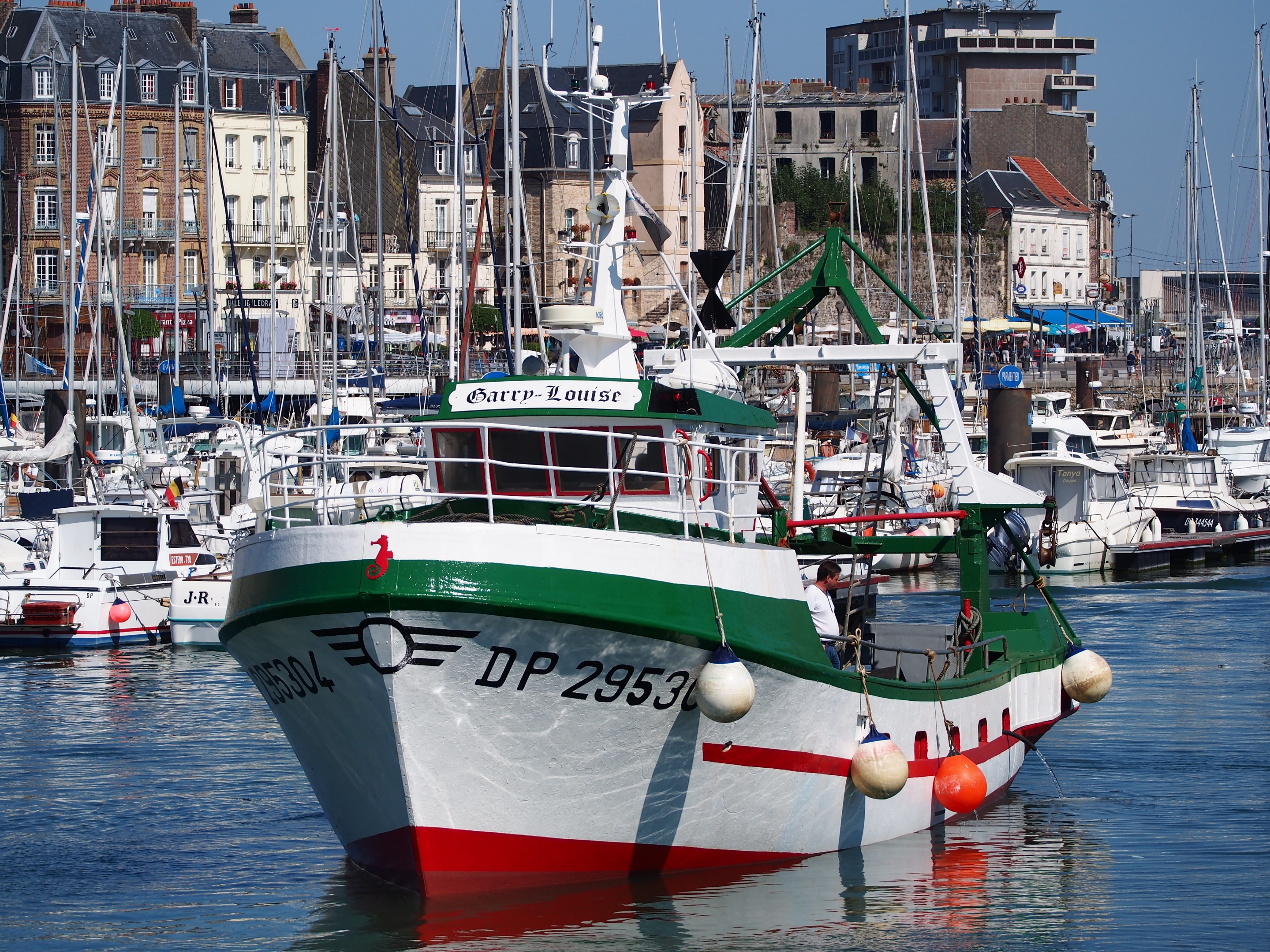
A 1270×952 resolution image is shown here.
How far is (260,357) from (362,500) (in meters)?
46.8

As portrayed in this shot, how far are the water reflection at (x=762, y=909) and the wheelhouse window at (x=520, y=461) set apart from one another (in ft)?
10.2

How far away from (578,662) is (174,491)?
83.7 ft

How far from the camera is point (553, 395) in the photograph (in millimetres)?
13383

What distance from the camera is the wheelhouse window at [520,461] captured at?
43.9 feet

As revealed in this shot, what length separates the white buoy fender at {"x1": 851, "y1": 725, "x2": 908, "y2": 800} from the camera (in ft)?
42.8

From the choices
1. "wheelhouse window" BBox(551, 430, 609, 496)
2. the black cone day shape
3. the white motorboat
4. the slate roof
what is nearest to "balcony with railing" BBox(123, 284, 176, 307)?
the white motorboat

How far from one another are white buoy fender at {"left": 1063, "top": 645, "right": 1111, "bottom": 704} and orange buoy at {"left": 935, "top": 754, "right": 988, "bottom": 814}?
3.01 meters

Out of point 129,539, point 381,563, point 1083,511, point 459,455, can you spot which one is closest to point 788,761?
point 459,455

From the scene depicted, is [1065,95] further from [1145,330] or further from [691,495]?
[691,495]

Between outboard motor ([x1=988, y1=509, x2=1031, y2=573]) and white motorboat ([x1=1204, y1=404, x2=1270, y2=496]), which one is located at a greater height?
white motorboat ([x1=1204, y1=404, x2=1270, y2=496])

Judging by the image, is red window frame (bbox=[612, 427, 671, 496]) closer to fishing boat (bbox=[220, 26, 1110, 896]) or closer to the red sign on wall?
fishing boat (bbox=[220, 26, 1110, 896])

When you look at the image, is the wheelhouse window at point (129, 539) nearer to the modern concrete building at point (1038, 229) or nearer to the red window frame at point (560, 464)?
the red window frame at point (560, 464)

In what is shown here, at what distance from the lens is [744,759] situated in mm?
12641

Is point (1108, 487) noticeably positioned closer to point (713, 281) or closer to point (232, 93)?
point (713, 281)
